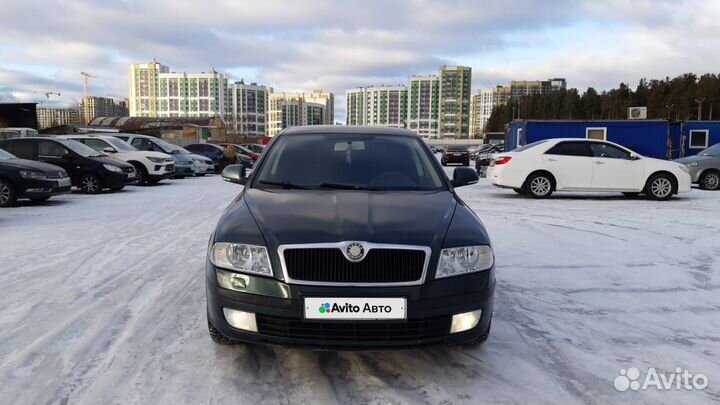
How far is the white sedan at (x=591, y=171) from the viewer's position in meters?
12.2

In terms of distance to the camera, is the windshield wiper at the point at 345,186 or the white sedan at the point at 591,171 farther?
the white sedan at the point at 591,171

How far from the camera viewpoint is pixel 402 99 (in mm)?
138375

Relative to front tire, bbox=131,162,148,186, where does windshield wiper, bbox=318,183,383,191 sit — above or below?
above

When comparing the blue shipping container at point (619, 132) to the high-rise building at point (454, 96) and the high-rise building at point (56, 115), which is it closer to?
the high-rise building at point (56, 115)

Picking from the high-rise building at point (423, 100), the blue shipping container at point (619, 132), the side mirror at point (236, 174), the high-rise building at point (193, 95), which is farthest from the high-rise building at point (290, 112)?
the side mirror at point (236, 174)

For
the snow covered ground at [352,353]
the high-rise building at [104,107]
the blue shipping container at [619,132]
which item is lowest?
the snow covered ground at [352,353]

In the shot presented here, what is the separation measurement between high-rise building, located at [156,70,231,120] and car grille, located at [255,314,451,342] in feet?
435

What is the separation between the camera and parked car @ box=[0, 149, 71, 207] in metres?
10.3

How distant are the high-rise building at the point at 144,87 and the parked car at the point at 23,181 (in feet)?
438

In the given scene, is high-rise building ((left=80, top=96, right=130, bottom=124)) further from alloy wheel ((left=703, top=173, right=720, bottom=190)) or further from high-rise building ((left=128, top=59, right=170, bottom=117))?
alloy wheel ((left=703, top=173, right=720, bottom=190))

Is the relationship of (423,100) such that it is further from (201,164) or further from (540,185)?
(540,185)

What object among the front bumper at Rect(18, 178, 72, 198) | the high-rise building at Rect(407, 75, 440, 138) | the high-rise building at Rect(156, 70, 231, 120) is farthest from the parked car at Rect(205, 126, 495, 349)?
the high-rise building at Rect(407, 75, 440, 138)

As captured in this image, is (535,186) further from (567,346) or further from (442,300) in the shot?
(442,300)

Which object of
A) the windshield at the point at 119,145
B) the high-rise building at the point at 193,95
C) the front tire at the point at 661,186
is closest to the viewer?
the front tire at the point at 661,186
